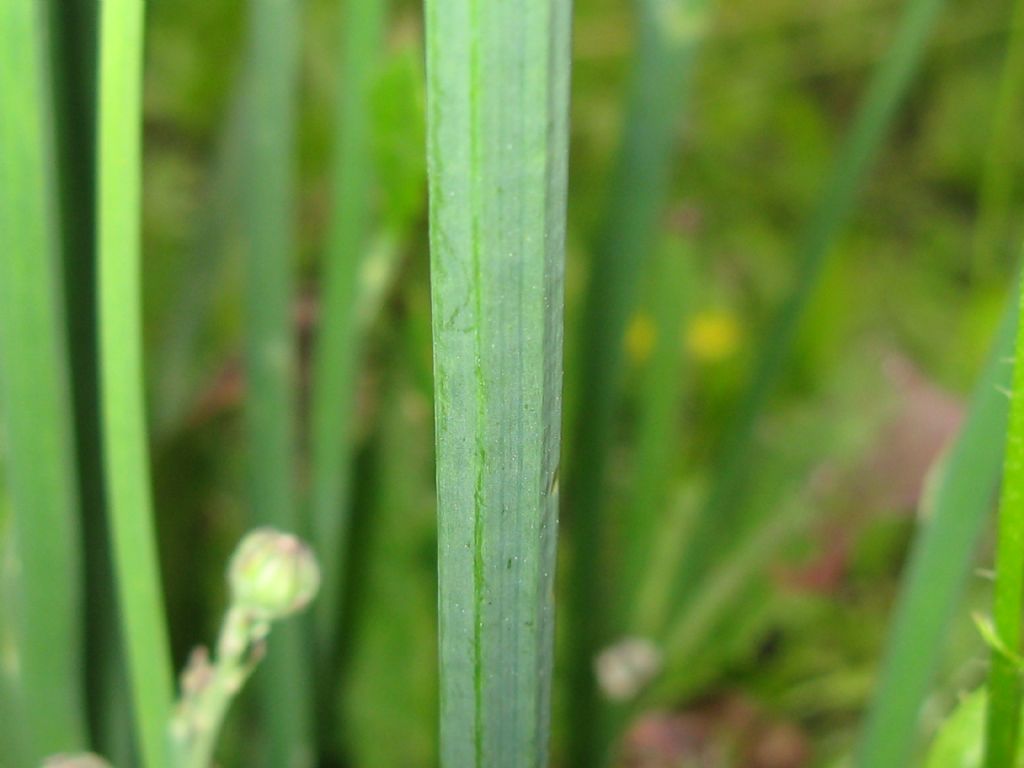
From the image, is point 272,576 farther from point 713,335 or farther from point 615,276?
point 713,335

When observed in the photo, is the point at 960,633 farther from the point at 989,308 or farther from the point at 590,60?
the point at 590,60

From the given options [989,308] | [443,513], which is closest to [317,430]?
[443,513]

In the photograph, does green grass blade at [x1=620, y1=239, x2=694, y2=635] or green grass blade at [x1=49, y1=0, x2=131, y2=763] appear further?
green grass blade at [x1=620, y1=239, x2=694, y2=635]

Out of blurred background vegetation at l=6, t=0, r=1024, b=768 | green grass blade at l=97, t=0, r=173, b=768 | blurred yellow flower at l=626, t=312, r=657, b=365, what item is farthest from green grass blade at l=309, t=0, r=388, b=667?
blurred yellow flower at l=626, t=312, r=657, b=365

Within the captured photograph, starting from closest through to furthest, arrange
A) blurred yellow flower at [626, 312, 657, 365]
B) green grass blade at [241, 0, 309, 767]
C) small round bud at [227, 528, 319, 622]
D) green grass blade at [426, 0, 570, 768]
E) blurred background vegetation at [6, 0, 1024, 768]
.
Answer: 1. green grass blade at [426, 0, 570, 768]
2. small round bud at [227, 528, 319, 622]
3. green grass blade at [241, 0, 309, 767]
4. blurred background vegetation at [6, 0, 1024, 768]
5. blurred yellow flower at [626, 312, 657, 365]

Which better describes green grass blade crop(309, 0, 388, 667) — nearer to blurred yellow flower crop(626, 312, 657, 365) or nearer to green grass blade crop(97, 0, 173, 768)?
green grass blade crop(97, 0, 173, 768)

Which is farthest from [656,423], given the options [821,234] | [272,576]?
[272,576]
